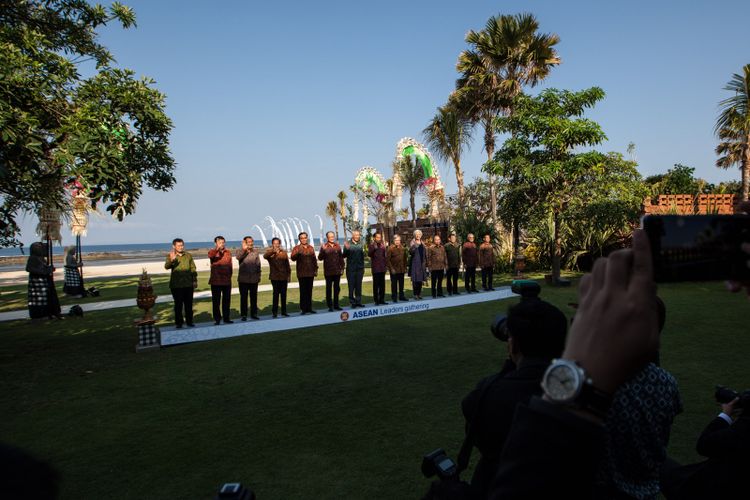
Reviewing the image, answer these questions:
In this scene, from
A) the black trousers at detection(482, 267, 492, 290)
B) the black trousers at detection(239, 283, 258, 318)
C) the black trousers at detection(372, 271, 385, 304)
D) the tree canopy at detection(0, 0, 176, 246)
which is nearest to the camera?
the tree canopy at detection(0, 0, 176, 246)

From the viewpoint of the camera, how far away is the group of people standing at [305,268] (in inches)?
375

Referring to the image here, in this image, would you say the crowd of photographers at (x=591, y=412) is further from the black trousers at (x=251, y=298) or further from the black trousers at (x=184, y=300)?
the black trousers at (x=251, y=298)

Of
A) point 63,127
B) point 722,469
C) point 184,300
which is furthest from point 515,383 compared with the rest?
point 184,300

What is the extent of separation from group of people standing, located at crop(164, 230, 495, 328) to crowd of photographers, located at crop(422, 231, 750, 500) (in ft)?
26.6

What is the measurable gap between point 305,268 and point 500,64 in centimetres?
1441

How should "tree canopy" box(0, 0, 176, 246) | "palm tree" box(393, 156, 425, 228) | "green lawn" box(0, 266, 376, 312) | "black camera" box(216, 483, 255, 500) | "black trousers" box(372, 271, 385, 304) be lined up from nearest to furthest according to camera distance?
"black camera" box(216, 483, 255, 500) < "tree canopy" box(0, 0, 176, 246) < "black trousers" box(372, 271, 385, 304) < "green lawn" box(0, 266, 376, 312) < "palm tree" box(393, 156, 425, 228)

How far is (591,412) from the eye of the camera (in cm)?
91

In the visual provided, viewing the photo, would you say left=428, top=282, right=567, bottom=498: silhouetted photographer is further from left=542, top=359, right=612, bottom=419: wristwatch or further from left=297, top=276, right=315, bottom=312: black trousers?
left=297, top=276, right=315, bottom=312: black trousers

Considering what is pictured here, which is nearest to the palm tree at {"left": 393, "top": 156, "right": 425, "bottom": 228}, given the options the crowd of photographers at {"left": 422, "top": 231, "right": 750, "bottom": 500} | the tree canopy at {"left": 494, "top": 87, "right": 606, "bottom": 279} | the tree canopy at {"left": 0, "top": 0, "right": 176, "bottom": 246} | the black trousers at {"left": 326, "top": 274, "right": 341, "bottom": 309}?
the tree canopy at {"left": 494, "top": 87, "right": 606, "bottom": 279}

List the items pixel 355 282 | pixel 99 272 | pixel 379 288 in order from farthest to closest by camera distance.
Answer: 1. pixel 99 272
2. pixel 379 288
3. pixel 355 282

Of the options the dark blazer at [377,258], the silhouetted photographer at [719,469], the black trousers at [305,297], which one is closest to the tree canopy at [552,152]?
the dark blazer at [377,258]

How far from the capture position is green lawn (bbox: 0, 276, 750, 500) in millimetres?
3920

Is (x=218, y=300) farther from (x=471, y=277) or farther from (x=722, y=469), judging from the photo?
(x=722, y=469)

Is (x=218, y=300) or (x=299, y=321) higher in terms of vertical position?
(x=218, y=300)
